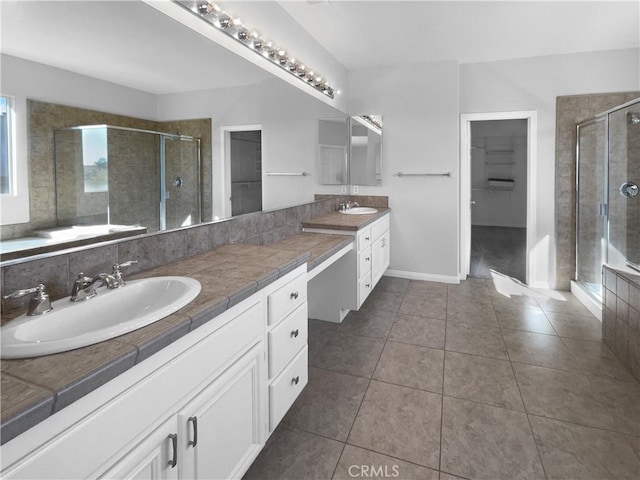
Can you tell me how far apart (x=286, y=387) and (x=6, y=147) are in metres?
1.32

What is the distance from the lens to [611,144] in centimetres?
329

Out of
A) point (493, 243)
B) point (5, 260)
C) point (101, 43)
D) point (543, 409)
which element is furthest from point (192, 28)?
point (493, 243)

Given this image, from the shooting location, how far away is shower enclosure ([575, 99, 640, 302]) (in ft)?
9.86

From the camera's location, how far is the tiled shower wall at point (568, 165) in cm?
381

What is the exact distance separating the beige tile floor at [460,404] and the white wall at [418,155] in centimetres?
123

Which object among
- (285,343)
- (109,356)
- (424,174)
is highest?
(424,174)

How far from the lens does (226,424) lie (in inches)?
48.7

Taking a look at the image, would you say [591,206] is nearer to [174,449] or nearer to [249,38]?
[249,38]

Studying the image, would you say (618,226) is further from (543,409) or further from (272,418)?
(272,418)

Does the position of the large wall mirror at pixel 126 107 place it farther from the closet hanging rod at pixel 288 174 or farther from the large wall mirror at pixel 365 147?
the large wall mirror at pixel 365 147

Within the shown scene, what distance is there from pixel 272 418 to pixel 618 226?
329cm

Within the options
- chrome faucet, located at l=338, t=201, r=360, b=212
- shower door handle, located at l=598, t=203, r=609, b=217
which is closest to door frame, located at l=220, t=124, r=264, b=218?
chrome faucet, located at l=338, t=201, r=360, b=212

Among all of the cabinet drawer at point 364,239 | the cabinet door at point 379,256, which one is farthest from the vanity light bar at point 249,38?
the cabinet door at point 379,256

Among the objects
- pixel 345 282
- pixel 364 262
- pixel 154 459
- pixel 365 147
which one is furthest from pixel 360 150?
pixel 154 459
